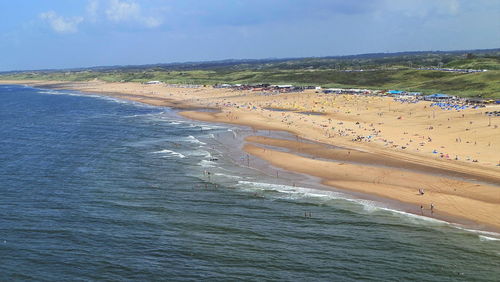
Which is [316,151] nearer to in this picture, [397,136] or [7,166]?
[397,136]

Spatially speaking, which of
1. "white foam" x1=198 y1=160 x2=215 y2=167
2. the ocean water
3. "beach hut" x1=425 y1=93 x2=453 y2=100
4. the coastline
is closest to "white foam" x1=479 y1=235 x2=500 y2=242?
the ocean water

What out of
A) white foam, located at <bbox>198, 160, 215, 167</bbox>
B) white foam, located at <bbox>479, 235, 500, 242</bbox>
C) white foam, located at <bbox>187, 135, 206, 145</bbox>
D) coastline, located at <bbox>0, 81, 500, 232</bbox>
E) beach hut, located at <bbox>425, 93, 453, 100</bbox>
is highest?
beach hut, located at <bbox>425, 93, 453, 100</bbox>

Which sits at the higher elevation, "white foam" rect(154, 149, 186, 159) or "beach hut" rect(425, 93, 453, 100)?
"beach hut" rect(425, 93, 453, 100)

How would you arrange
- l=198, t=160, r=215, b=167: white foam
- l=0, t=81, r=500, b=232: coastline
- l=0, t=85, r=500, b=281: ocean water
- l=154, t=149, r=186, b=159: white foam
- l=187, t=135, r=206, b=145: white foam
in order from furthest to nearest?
l=187, t=135, r=206, b=145: white foam → l=154, t=149, r=186, b=159: white foam → l=198, t=160, r=215, b=167: white foam → l=0, t=81, r=500, b=232: coastline → l=0, t=85, r=500, b=281: ocean water

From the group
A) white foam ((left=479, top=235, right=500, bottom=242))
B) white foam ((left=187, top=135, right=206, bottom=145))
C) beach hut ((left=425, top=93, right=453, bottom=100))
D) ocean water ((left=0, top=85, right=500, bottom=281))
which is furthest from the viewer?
beach hut ((left=425, top=93, right=453, bottom=100))

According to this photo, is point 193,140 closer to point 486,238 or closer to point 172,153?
point 172,153

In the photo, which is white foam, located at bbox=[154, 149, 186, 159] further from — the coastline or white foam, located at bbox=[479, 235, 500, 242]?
white foam, located at bbox=[479, 235, 500, 242]

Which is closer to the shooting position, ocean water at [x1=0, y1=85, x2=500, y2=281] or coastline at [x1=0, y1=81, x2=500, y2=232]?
ocean water at [x1=0, y1=85, x2=500, y2=281]

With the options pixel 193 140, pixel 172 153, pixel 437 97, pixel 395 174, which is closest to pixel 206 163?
pixel 172 153

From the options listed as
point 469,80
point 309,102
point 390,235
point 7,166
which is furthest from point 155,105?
point 390,235
